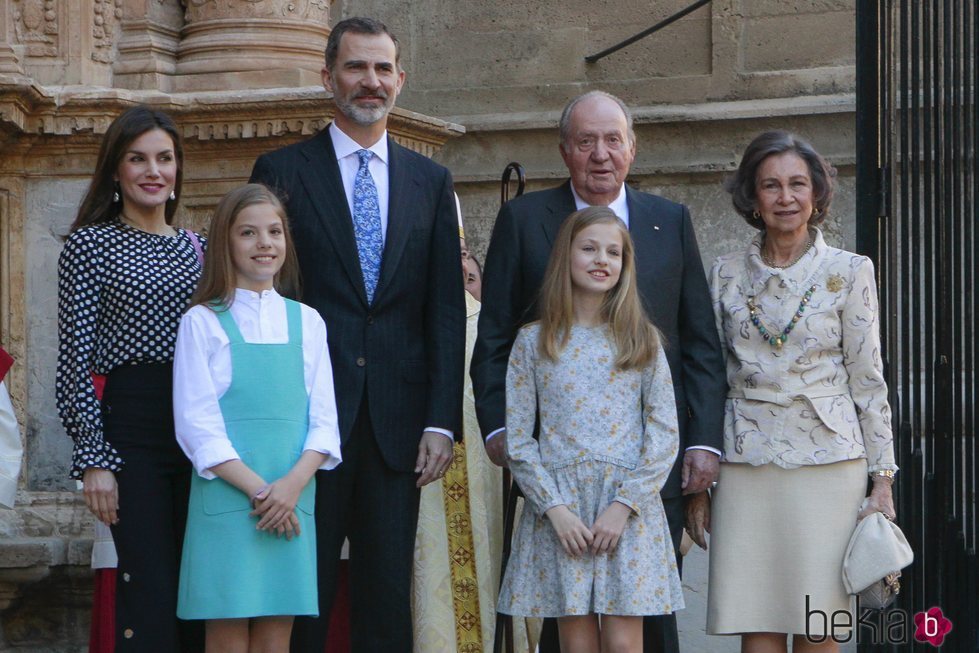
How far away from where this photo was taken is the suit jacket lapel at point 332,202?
4266 mm

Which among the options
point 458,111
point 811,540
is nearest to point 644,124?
point 458,111

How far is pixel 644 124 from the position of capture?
850 centimetres

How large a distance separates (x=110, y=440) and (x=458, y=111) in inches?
206

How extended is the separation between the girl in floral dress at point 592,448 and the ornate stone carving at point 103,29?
242 centimetres

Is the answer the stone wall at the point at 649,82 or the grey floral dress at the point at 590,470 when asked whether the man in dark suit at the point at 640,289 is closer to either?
the grey floral dress at the point at 590,470

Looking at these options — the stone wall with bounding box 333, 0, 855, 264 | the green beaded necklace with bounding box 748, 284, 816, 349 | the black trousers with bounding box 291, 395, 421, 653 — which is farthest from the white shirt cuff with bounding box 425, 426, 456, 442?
the stone wall with bounding box 333, 0, 855, 264

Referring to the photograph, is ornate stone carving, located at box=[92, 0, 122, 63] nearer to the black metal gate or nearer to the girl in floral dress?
the girl in floral dress

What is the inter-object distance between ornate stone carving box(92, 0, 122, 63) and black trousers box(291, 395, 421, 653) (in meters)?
2.27

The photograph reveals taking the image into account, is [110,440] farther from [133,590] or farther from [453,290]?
[453,290]

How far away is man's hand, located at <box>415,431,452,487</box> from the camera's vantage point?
167 inches

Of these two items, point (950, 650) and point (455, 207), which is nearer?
point (455, 207)

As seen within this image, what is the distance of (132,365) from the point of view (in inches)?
162

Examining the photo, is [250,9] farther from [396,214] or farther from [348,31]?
[396,214]

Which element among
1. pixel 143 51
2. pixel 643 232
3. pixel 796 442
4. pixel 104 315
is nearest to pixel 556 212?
pixel 643 232
